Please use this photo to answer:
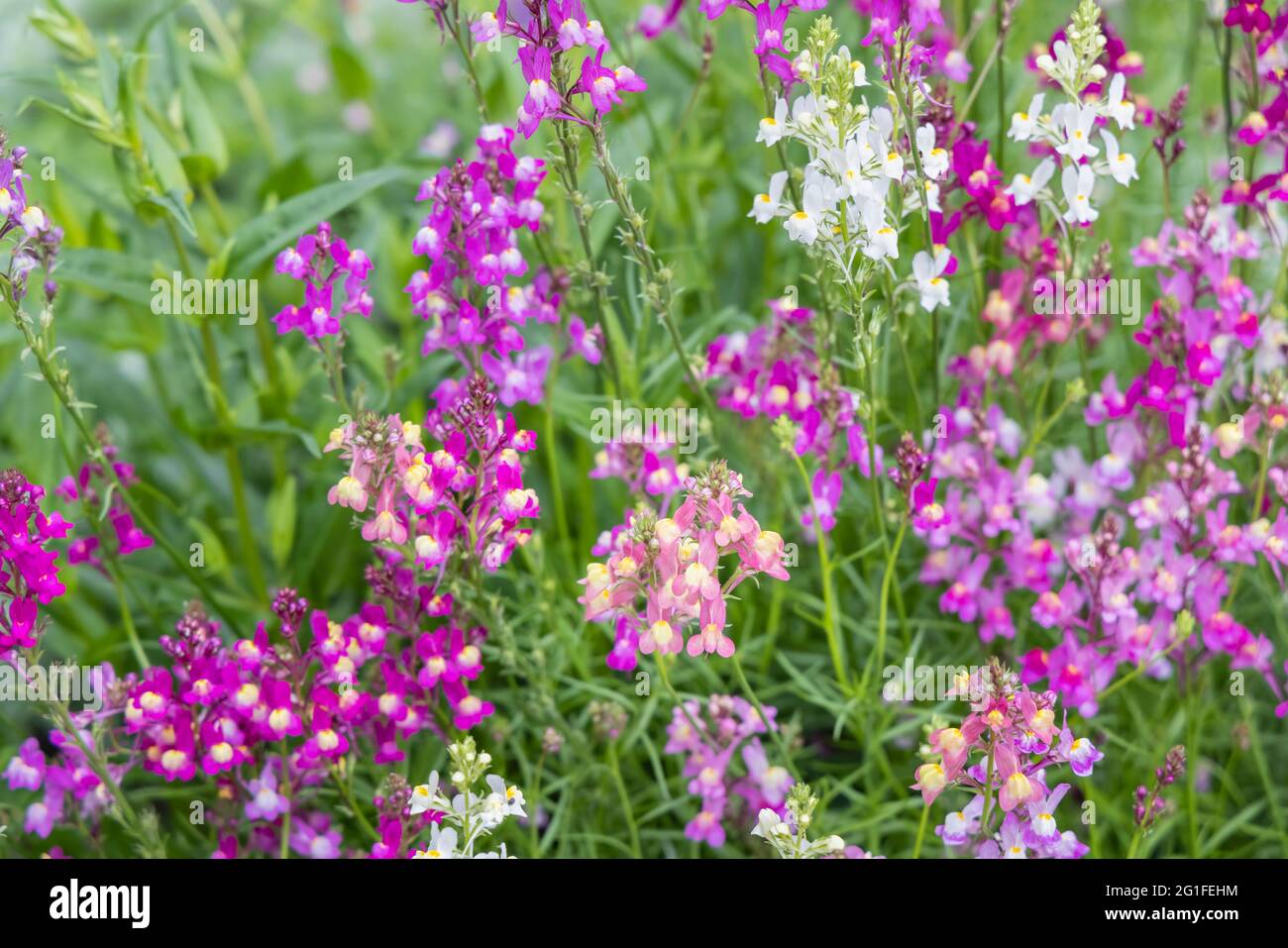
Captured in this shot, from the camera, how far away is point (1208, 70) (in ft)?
9.41

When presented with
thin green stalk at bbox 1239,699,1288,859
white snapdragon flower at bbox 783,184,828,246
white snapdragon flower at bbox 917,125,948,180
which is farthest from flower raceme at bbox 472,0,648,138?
thin green stalk at bbox 1239,699,1288,859

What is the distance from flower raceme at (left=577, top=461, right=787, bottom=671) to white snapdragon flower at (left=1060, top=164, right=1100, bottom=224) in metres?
0.61

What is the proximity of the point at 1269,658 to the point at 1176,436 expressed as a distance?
0.50 meters

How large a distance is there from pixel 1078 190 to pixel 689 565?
0.74 metres

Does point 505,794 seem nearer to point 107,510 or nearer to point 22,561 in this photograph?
point 22,561

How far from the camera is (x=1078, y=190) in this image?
1695 millimetres

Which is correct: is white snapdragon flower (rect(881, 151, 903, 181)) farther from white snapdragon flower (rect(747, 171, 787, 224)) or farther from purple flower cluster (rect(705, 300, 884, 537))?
purple flower cluster (rect(705, 300, 884, 537))

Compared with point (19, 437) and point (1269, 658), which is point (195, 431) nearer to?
point (19, 437)

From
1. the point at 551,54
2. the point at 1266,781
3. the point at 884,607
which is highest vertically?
the point at 551,54

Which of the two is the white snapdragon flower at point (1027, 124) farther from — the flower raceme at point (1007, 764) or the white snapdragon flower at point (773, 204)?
the flower raceme at point (1007, 764)

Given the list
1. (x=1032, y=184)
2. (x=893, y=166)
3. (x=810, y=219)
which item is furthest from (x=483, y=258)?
(x=1032, y=184)

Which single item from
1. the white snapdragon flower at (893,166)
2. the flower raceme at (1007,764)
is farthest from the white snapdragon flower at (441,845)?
the white snapdragon flower at (893,166)
